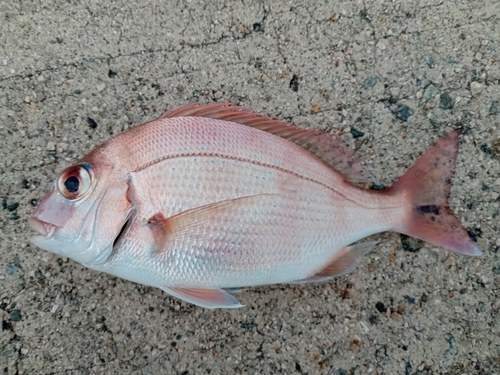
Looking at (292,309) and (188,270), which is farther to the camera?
(292,309)

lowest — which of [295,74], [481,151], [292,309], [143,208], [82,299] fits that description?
[292,309]

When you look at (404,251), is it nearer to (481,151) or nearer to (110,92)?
(481,151)

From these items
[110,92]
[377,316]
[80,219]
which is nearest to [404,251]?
[377,316]

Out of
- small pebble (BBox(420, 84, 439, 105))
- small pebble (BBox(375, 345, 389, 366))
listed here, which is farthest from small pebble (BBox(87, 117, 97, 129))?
small pebble (BBox(375, 345, 389, 366))

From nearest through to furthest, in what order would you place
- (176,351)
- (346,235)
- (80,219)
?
(80,219), (346,235), (176,351)

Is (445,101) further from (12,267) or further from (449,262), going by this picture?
(12,267)

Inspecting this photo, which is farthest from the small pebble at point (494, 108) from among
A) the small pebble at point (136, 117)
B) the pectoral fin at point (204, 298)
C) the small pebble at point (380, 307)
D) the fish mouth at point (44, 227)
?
the fish mouth at point (44, 227)
